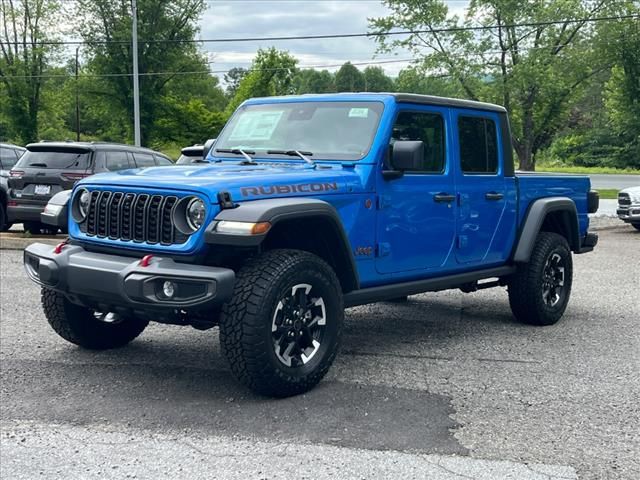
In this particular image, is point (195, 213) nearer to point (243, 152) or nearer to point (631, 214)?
point (243, 152)

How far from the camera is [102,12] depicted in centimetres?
4747

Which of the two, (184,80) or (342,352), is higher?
(184,80)

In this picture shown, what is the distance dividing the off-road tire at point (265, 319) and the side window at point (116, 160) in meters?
8.36

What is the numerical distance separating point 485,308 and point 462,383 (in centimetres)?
310

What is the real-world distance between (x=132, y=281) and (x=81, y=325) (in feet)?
4.88

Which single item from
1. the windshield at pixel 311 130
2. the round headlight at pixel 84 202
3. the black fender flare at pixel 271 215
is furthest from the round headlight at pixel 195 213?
the windshield at pixel 311 130

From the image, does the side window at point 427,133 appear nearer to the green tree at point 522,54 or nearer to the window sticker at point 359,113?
the window sticker at point 359,113

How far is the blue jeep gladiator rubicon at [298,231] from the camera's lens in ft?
15.5

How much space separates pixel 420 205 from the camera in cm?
599

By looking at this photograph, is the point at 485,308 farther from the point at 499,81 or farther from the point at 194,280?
the point at 499,81

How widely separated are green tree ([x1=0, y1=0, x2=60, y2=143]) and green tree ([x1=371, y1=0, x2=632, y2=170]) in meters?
25.5

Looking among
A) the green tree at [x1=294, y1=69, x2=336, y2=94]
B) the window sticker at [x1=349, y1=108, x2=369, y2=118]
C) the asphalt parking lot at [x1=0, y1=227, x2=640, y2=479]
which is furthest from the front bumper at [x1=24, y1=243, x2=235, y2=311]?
the green tree at [x1=294, y1=69, x2=336, y2=94]

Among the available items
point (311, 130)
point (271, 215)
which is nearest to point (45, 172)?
point (311, 130)

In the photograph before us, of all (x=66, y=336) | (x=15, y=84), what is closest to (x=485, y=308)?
(x=66, y=336)
